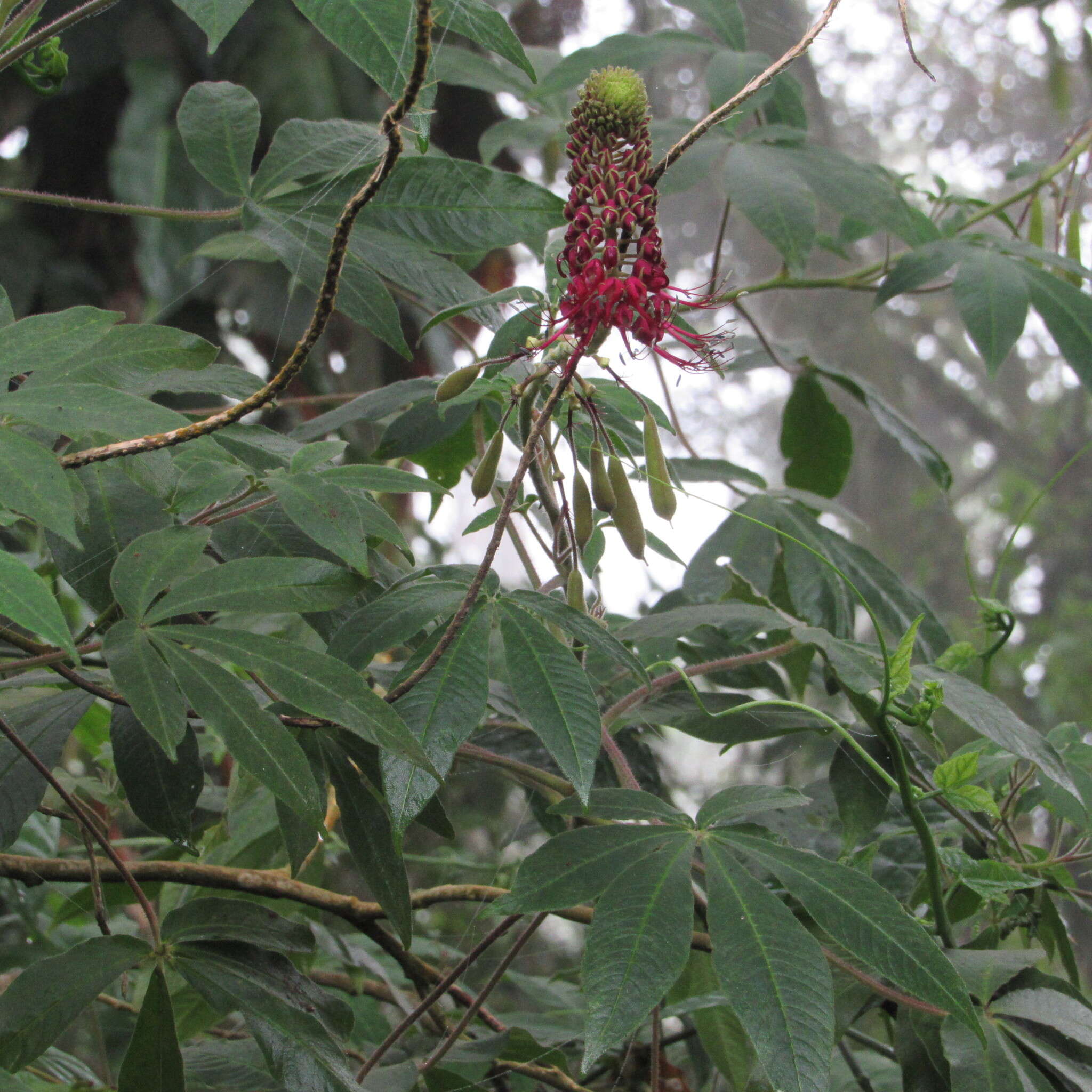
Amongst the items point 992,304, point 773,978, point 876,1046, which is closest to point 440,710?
point 773,978

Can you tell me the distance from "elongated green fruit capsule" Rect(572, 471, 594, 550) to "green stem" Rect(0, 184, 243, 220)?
0.69 ft

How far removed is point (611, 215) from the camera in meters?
0.37

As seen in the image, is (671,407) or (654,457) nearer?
(654,457)

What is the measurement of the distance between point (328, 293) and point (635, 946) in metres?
0.25

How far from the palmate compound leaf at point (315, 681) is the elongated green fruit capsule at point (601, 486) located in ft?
0.43

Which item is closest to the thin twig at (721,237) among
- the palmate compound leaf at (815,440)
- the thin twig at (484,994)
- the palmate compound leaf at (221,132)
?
the palmate compound leaf at (815,440)

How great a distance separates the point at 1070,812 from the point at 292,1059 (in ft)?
1.27

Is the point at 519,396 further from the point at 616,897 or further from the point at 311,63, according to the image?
the point at 311,63

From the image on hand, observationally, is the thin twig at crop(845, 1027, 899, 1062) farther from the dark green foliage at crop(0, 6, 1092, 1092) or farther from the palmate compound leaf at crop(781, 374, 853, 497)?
the palmate compound leaf at crop(781, 374, 853, 497)

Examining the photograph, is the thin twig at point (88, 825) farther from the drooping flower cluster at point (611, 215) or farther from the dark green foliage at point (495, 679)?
the drooping flower cluster at point (611, 215)

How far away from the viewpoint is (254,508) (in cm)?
41

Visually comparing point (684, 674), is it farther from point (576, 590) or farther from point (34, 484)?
point (34, 484)

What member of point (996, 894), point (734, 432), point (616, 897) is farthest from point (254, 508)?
point (734, 432)

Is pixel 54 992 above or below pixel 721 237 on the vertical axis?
below
